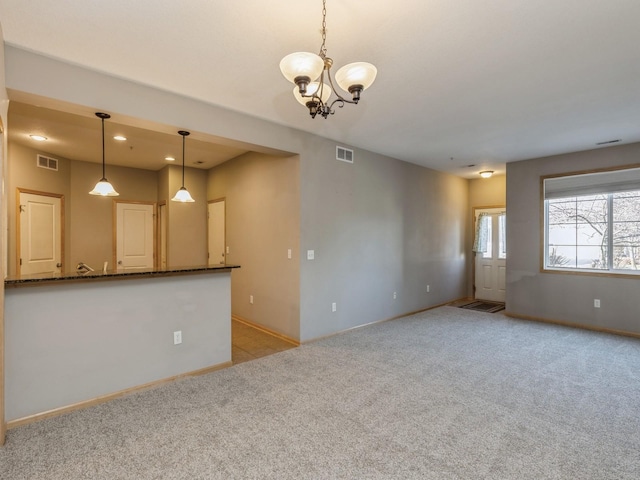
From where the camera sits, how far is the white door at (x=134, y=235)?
6344mm

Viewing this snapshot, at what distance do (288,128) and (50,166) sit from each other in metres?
4.25

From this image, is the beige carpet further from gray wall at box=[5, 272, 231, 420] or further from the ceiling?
the ceiling

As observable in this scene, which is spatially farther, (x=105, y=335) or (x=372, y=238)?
(x=372, y=238)

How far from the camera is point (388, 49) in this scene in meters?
2.40

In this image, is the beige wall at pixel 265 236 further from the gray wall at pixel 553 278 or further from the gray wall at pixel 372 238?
the gray wall at pixel 553 278

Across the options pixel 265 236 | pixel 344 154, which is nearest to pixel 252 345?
pixel 265 236

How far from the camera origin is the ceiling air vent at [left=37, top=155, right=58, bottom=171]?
5.15 m

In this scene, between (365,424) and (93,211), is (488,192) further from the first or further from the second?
(93,211)

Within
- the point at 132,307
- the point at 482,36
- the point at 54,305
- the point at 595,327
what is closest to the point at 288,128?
the point at 482,36

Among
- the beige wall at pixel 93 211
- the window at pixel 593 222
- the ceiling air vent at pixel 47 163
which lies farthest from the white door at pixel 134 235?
the window at pixel 593 222

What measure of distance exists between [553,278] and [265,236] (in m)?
4.81

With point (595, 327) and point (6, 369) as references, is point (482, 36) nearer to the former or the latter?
point (6, 369)

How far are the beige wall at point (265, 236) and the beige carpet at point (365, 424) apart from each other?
0.95 metres

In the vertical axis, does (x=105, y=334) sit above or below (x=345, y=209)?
below
